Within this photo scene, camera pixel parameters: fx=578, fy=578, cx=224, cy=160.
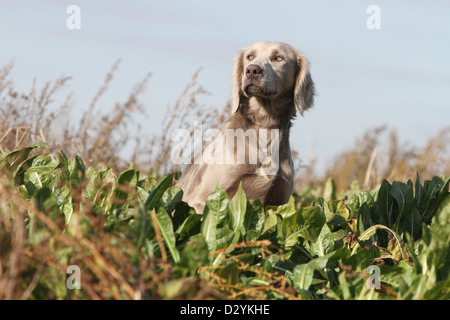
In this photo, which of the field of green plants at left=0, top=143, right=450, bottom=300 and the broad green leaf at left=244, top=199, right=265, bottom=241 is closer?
the field of green plants at left=0, top=143, right=450, bottom=300

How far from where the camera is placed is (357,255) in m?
2.48

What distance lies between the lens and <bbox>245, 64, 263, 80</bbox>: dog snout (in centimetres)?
407

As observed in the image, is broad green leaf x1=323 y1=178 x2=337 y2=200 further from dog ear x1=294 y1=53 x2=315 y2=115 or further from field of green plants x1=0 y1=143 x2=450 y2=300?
field of green plants x1=0 y1=143 x2=450 y2=300

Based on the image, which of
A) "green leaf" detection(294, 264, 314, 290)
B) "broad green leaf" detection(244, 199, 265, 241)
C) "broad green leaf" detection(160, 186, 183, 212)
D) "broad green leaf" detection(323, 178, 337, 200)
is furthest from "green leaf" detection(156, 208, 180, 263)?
"broad green leaf" detection(323, 178, 337, 200)

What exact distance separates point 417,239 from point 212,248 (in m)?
1.61

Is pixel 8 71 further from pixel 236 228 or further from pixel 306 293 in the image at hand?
pixel 306 293

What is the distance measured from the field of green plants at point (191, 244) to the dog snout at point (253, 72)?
1199 millimetres

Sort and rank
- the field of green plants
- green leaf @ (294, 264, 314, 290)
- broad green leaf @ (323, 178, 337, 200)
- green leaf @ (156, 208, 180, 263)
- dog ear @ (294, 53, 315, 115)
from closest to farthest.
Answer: the field of green plants < green leaf @ (156, 208, 180, 263) < green leaf @ (294, 264, 314, 290) < dog ear @ (294, 53, 315, 115) < broad green leaf @ (323, 178, 337, 200)

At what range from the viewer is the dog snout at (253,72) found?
4.07 metres

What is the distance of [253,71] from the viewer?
13.4 feet

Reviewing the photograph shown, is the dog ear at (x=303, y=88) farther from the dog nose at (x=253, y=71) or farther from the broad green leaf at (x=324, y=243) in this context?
the broad green leaf at (x=324, y=243)

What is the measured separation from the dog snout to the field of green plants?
1199 millimetres

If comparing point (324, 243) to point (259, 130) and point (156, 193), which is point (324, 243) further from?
point (259, 130)
